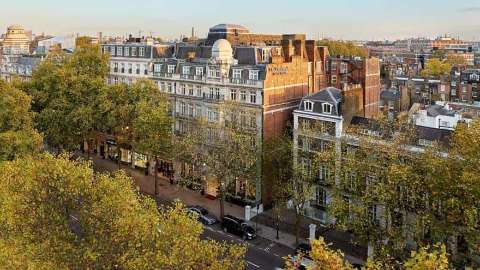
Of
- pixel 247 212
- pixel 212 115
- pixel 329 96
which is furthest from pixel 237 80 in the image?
pixel 247 212

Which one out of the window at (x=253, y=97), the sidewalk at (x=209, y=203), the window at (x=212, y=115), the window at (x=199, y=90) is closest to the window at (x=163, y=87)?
the window at (x=199, y=90)

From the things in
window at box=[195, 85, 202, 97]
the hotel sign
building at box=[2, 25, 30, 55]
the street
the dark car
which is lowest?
the street

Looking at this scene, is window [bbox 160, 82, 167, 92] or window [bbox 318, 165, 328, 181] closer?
window [bbox 318, 165, 328, 181]

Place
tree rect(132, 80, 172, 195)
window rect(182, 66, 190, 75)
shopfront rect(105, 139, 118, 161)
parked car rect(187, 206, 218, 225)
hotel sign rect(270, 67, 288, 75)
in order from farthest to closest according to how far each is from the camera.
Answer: shopfront rect(105, 139, 118, 161), window rect(182, 66, 190, 75), tree rect(132, 80, 172, 195), hotel sign rect(270, 67, 288, 75), parked car rect(187, 206, 218, 225)

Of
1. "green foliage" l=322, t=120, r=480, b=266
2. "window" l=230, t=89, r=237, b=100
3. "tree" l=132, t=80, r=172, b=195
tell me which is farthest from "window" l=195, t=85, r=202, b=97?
"green foliage" l=322, t=120, r=480, b=266

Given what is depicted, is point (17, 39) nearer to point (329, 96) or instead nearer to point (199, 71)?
point (199, 71)

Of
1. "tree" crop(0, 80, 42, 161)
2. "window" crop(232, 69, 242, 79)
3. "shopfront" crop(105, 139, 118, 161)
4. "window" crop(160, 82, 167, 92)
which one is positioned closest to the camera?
"tree" crop(0, 80, 42, 161)

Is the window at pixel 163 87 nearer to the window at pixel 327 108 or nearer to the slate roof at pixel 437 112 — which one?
the window at pixel 327 108

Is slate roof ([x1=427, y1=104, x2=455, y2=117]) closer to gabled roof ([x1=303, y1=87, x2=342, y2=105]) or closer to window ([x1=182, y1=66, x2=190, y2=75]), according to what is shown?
gabled roof ([x1=303, y1=87, x2=342, y2=105])
